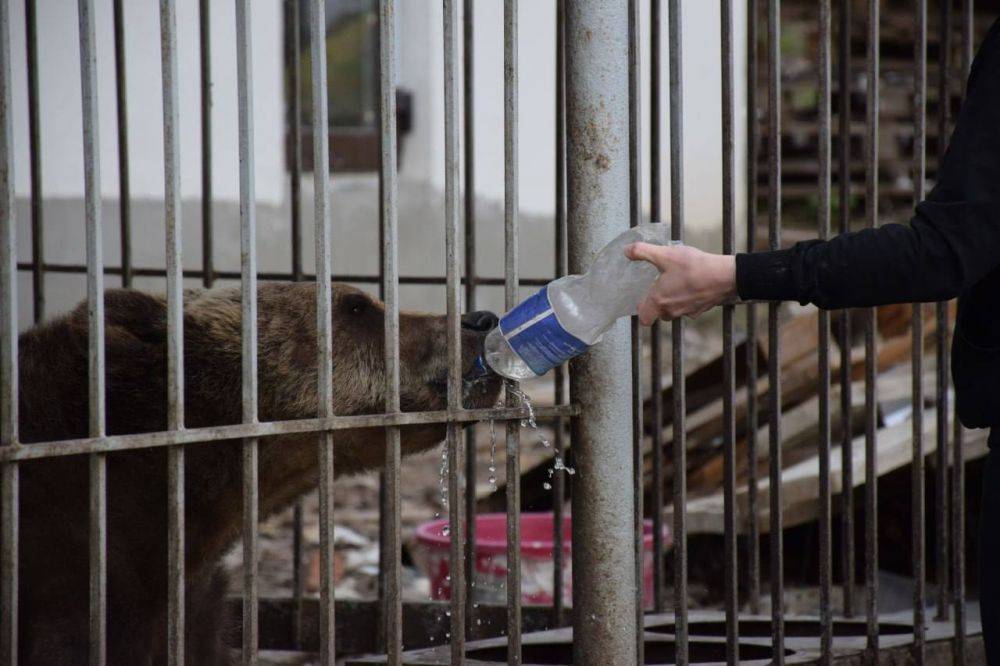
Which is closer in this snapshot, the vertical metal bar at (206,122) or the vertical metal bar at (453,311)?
the vertical metal bar at (453,311)

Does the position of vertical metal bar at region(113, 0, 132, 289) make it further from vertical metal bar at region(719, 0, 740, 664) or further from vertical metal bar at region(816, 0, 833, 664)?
vertical metal bar at region(816, 0, 833, 664)

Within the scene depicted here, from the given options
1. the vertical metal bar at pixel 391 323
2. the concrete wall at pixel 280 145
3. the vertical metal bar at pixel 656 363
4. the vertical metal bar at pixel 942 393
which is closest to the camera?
the vertical metal bar at pixel 391 323

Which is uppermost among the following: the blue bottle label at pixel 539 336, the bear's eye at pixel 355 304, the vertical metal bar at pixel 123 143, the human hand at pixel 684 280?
the vertical metal bar at pixel 123 143

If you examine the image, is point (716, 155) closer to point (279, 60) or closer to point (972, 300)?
point (279, 60)

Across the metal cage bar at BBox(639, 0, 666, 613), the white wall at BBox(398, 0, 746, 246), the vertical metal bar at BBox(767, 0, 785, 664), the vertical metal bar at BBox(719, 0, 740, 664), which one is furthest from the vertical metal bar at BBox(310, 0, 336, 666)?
the white wall at BBox(398, 0, 746, 246)

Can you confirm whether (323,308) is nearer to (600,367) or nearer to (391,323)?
(391,323)

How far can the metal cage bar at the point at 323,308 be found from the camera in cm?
237

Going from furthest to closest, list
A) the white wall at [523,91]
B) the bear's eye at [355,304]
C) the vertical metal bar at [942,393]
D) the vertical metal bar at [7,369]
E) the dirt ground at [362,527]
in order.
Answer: the white wall at [523,91] < the dirt ground at [362,527] < the bear's eye at [355,304] < the vertical metal bar at [942,393] < the vertical metal bar at [7,369]

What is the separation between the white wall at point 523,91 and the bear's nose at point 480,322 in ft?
22.7

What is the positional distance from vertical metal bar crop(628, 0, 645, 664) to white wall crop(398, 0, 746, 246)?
7191 millimetres

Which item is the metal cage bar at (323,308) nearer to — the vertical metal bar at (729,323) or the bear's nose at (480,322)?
the bear's nose at (480,322)

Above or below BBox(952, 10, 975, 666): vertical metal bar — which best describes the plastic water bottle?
above

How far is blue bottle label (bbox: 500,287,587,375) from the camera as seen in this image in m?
2.51

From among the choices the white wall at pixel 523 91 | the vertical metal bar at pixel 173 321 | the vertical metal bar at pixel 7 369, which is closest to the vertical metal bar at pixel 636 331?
the vertical metal bar at pixel 173 321
